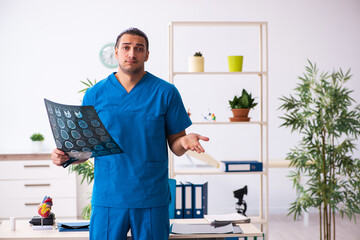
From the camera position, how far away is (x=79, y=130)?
1660 mm

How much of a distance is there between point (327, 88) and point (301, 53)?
5.87 ft

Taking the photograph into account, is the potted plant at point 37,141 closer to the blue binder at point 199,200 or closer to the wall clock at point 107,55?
the wall clock at point 107,55

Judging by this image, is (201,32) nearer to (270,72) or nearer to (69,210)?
(270,72)

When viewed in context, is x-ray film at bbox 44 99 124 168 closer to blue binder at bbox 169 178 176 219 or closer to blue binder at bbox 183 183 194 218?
blue binder at bbox 169 178 176 219

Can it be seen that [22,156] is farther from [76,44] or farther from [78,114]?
[78,114]

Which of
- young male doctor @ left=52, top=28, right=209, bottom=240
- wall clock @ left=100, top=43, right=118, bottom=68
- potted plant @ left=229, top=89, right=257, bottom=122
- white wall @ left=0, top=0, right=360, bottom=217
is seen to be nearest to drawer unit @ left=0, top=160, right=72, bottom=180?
white wall @ left=0, top=0, right=360, bottom=217

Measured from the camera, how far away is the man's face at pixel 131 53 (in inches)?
72.1

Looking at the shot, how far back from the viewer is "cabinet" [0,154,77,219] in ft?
15.3

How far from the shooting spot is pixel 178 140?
185 cm

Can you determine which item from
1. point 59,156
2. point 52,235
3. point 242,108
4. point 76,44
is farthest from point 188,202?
point 76,44

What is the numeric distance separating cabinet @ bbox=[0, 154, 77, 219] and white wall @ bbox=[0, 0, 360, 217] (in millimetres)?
593

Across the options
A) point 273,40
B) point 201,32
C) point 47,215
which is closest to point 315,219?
point 273,40

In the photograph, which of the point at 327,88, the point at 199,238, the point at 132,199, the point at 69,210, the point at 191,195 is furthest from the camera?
the point at 69,210

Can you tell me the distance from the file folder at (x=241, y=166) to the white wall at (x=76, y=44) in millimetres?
1812
